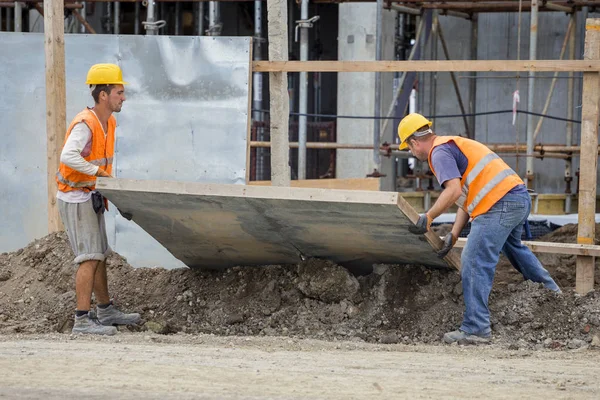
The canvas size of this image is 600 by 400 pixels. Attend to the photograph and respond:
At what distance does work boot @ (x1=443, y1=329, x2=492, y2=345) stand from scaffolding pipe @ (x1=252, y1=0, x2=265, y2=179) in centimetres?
791

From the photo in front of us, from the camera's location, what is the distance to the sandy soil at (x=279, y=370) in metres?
5.05

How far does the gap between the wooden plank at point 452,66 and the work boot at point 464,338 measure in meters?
2.12

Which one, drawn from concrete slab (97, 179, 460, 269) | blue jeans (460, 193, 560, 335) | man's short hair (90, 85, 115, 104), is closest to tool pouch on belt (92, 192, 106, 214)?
concrete slab (97, 179, 460, 269)

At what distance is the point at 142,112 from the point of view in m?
9.35

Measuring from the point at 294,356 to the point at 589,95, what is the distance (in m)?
3.42

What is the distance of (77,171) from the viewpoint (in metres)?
7.09

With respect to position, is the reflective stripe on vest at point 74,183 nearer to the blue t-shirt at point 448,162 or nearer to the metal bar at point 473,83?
the blue t-shirt at point 448,162

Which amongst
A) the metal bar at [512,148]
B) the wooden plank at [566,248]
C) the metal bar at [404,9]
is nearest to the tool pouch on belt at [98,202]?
the wooden plank at [566,248]

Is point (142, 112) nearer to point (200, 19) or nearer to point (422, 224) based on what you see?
point (422, 224)

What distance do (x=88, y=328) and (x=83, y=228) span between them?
74cm

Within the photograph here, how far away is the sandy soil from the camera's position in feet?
16.6

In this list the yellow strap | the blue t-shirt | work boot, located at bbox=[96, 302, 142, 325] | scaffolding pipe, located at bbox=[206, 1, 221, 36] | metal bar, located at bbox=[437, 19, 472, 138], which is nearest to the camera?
the blue t-shirt

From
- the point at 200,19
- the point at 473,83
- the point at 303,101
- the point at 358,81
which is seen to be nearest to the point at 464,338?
the point at 303,101

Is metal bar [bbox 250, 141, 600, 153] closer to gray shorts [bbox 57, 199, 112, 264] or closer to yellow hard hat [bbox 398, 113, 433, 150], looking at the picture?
gray shorts [bbox 57, 199, 112, 264]
